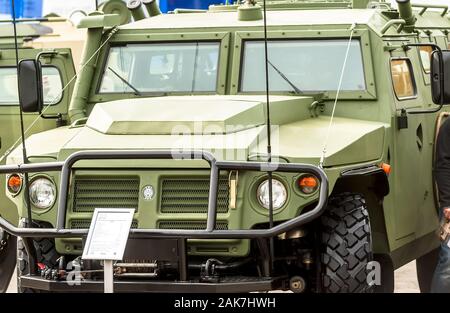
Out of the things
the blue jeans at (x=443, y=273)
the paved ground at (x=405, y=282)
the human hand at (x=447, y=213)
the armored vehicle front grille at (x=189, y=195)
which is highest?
the armored vehicle front grille at (x=189, y=195)

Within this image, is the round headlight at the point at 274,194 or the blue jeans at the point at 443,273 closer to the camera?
the round headlight at the point at 274,194

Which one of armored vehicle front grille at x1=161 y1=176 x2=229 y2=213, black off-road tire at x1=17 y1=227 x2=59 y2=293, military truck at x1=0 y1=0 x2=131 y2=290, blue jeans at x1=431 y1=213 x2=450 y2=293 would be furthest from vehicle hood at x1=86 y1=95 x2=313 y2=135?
military truck at x1=0 y1=0 x2=131 y2=290

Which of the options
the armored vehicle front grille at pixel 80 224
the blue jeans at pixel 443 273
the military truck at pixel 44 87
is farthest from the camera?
the military truck at pixel 44 87

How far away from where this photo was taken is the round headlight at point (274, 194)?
7094 mm

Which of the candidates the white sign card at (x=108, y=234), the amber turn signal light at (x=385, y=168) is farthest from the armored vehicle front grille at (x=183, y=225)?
the amber turn signal light at (x=385, y=168)

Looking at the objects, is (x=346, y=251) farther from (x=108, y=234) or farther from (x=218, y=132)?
(x=108, y=234)

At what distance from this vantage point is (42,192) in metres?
7.49

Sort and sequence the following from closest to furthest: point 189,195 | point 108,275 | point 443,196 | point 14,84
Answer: point 108,275 → point 189,195 → point 443,196 → point 14,84

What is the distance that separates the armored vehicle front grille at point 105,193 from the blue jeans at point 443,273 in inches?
77.2

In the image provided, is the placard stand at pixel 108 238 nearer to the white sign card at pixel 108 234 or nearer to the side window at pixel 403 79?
the white sign card at pixel 108 234

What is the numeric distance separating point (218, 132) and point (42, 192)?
1.09 metres

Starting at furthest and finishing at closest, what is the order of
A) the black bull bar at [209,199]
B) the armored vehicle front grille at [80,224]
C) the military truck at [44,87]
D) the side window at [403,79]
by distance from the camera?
the military truck at [44,87] < the side window at [403,79] < the armored vehicle front grille at [80,224] < the black bull bar at [209,199]

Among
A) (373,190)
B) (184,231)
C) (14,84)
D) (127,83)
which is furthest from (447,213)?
(14,84)
